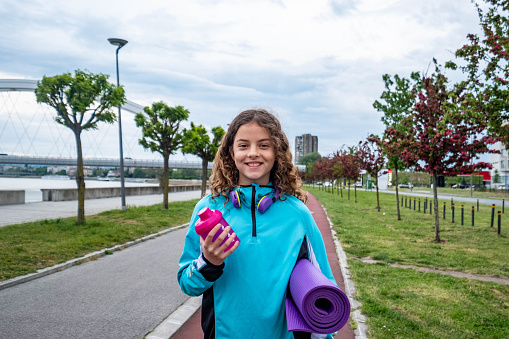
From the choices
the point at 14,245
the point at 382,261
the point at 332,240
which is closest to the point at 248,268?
the point at 382,261

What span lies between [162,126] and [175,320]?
608 inches

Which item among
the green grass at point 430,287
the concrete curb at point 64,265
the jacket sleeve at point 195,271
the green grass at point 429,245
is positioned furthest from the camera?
the green grass at point 429,245

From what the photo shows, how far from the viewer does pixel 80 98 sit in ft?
37.9

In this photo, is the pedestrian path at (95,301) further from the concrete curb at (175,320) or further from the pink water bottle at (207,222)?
the pink water bottle at (207,222)

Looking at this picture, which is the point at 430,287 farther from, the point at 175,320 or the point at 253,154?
the point at 253,154

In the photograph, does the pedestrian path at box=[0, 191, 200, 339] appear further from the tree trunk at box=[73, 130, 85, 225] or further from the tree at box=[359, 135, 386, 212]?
the tree at box=[359, 135, 386, 212]

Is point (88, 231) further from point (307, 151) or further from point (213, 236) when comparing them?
point (307, 151)

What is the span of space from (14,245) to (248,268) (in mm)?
8696

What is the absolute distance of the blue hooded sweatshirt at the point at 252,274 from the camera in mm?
1598

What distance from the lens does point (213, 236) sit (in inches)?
55.2

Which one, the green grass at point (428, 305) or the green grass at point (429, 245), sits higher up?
the green grass at point (428, 305)

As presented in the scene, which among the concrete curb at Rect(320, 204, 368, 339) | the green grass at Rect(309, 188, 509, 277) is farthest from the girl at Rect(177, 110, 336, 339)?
the green grass at Rect(309, 188, 509, 277)

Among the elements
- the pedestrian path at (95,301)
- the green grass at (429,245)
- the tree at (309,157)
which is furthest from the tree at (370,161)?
the tree at (309,157)

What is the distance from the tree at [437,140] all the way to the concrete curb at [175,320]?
8.07 meters
